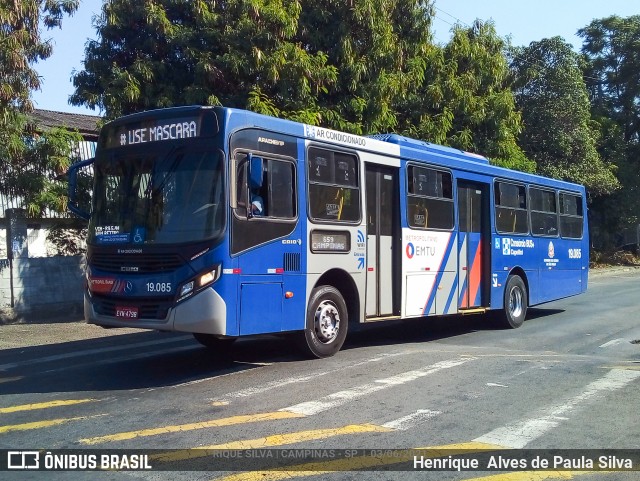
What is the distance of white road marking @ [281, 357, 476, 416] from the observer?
730 centimetres

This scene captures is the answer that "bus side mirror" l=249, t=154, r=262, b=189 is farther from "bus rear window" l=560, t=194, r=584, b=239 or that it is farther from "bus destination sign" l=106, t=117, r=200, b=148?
"bus rear window" l=560, t=194, r=584, b=239

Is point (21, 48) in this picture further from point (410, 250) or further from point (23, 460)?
point (23, 460)

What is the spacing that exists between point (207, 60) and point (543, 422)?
11446mm

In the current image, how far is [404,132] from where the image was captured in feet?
62.2

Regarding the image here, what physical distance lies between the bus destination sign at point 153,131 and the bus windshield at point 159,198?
0.57ft

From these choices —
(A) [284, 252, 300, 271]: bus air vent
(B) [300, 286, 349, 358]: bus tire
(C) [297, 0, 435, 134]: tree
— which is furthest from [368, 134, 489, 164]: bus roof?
(C) [297, 0, 435, 134]: tree

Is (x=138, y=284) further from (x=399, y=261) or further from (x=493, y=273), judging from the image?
(x=493, y=273)

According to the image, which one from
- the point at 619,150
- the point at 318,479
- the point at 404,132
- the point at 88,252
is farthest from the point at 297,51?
the point at 619,150

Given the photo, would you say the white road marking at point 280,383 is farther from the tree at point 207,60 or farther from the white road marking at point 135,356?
the tree at point 207,60

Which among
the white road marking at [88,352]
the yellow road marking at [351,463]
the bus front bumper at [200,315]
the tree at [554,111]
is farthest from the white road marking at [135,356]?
the tree at [554,111]

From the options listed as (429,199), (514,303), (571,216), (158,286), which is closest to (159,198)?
(158,286)

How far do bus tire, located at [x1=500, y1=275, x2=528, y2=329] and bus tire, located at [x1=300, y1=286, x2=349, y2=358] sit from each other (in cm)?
558

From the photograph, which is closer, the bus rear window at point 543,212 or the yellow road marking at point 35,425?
the yellow road marking at point 35,425

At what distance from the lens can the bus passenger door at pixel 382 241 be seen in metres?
11.0
